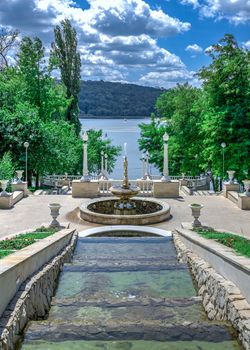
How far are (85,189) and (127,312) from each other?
47.2 feet

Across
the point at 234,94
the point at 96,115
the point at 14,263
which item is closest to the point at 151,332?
the point at 14,263

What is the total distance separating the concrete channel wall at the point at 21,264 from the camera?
5.68 m

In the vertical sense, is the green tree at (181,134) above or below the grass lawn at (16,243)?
above

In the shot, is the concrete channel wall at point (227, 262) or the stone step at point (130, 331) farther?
the concrete channel wall at point (227, 262)

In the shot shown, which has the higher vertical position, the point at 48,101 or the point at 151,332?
the point at 48,101

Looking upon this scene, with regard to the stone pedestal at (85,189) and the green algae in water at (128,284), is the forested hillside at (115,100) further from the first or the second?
the green algae in water at (128,284)

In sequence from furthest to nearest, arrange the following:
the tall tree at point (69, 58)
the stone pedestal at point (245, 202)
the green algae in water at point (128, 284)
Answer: the tall tree at point (69, 58), the stone pedestal at point (245, 202), the green algae in water at point (128, 284)

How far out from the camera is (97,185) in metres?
20.7

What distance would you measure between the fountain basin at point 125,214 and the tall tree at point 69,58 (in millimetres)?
21887

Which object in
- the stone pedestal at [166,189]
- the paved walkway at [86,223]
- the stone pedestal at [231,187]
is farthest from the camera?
the stone pedestal at [166,189]

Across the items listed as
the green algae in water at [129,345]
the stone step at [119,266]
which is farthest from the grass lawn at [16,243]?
the green algae in water at [129,345]

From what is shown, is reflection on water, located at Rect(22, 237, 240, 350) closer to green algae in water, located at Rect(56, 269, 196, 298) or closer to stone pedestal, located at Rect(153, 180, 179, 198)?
green algae in water, located at Rect(56, 269, 196, 298)

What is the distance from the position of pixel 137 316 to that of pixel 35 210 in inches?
439

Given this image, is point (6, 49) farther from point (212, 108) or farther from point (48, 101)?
point (212, 108)
